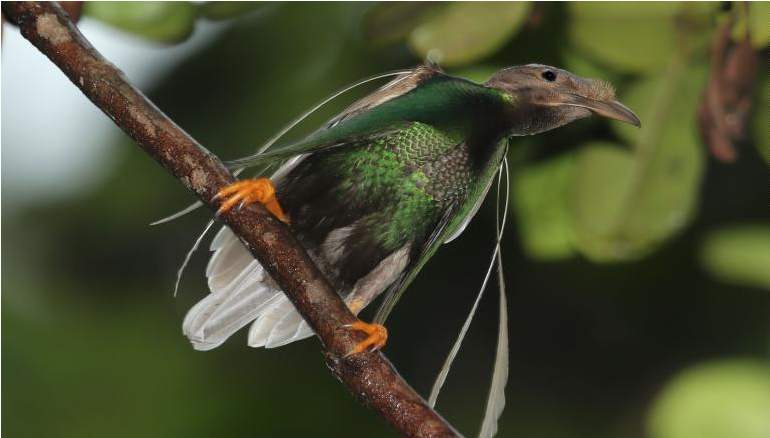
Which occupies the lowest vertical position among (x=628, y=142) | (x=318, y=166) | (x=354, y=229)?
(x=628, y=142)

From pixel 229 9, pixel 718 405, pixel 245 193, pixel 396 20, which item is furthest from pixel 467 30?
pixel 718 405

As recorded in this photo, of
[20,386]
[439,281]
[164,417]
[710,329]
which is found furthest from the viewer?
[439,281]

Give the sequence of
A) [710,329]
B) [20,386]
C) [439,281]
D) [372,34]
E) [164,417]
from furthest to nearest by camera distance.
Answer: [439,281], [710,329], [164,417], [20,386], [372,34]

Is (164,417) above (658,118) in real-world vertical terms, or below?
below

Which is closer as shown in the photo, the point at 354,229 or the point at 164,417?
the point at 354,229

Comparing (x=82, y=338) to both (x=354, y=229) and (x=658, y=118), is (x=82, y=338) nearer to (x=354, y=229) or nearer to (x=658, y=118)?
(x=354, y=229)

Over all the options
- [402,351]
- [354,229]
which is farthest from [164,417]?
[354,229]
